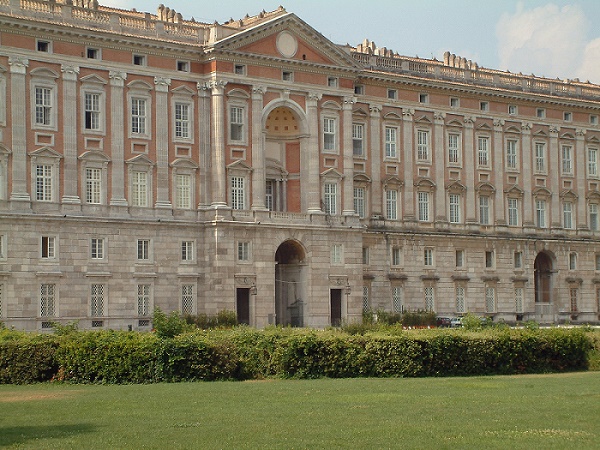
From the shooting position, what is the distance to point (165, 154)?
71.9 metres

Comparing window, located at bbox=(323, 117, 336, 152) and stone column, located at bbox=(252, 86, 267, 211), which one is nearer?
stone column, located at bbox=(252, 86, 267, 211)

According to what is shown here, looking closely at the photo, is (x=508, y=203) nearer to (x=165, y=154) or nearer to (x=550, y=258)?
(x=550, y=258)

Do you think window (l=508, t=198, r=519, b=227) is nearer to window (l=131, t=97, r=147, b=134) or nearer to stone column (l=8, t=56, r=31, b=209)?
window (l=131, t=97, r=147, b=134)

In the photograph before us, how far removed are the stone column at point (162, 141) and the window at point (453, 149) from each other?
24.8 m

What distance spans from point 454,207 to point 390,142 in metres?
7.52

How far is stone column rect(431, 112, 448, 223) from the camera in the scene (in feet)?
283

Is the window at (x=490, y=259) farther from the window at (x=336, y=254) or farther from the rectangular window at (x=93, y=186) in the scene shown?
the rectangular window at (x=93, y=186)

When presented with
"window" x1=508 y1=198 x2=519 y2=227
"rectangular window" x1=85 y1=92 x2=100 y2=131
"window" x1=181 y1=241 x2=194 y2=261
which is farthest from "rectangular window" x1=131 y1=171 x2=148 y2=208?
"window" x1=508 y1=198 x2=519 y2=227

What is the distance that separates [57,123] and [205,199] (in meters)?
10.5

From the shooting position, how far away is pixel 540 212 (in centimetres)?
9275

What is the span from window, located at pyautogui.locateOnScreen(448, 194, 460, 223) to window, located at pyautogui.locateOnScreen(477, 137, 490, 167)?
369cm

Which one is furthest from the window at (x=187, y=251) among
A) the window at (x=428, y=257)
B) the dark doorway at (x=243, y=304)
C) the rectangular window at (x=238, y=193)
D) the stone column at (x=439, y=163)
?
the stone column at (x=439, y=163)

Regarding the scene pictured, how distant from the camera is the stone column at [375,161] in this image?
3268 inches

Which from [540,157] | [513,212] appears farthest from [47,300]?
[540,157]
